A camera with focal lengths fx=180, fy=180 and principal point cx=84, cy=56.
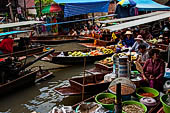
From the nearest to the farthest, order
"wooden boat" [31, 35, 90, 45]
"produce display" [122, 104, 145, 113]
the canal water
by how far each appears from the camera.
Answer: "produce display" [122, 104, 145, 113] → the canal water → "wooden boat" [31, 35, 90, 45]

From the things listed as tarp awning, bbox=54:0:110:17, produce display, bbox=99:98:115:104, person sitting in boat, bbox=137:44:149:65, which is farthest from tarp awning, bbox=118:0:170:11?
produce display, bbox=99:98:115:104

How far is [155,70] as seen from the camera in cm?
462

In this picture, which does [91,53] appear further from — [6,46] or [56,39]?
[56,39]

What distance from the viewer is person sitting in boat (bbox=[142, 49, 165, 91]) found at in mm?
4555

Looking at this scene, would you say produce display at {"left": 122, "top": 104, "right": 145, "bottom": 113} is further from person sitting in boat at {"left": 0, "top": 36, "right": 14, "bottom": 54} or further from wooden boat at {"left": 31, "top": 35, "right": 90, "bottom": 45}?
wooden boat at {"left": 31, "top": 35, "right": 90, "bottom": 45}

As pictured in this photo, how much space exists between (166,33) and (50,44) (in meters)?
9.27

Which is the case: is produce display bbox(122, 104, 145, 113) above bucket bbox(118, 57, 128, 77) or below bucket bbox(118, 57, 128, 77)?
below

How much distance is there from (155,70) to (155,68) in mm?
51

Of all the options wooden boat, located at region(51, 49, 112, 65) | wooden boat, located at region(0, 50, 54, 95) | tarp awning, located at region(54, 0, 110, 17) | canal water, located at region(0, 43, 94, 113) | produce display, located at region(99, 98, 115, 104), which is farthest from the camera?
tarp awning, located at region(54, 0, 110, 17)

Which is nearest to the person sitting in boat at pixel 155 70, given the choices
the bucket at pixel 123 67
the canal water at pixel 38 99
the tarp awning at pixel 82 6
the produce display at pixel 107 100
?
the bucket at pixel 123 67

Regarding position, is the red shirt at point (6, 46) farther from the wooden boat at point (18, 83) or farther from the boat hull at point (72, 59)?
the wooden boat at point (18, 83)

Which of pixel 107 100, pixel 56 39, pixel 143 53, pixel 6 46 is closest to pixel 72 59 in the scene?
pixel 6 46

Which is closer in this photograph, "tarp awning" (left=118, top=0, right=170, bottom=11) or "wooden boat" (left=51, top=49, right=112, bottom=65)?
"wooden boat" (left=51, top=49, right=112, bottom=65)

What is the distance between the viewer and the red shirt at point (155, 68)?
455 centimetres
